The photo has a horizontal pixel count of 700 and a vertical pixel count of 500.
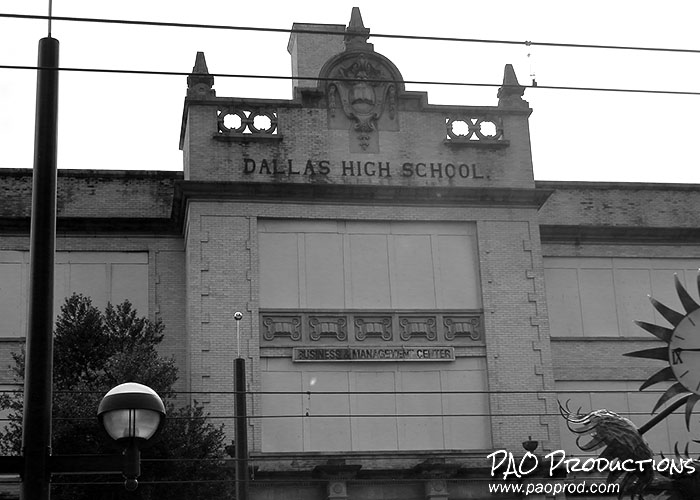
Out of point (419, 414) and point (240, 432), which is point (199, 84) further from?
point (240, 432)

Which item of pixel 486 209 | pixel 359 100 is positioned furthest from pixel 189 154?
pixel 486 209

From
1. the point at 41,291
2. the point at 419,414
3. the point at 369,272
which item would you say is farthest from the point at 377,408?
the point at 41,291

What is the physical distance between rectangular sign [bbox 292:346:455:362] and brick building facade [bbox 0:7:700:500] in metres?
0.04

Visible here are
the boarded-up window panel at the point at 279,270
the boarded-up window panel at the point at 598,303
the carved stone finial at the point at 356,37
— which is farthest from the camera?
the boarded-up window panel at the point at 598,303

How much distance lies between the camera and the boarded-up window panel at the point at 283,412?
30.0 meters

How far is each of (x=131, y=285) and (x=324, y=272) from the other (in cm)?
536

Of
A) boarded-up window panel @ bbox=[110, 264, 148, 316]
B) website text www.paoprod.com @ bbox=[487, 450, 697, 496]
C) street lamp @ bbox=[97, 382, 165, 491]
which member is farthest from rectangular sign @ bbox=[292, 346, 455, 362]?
street lamp @ bbox=[97, 382, 165, 491]

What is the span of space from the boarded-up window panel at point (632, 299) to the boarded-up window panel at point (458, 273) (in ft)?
16.9

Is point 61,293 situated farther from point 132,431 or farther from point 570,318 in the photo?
point 132,431

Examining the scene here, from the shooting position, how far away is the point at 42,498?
33.3 feet

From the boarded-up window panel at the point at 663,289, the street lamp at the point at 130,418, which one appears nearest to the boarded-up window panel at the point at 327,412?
the boarded-up window panel at the point at 663,289

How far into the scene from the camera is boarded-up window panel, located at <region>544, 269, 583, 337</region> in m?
34.5

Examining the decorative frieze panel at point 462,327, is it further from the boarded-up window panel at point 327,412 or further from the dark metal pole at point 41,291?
the dark metal pole at point 41,291

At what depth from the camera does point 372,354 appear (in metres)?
31.1
